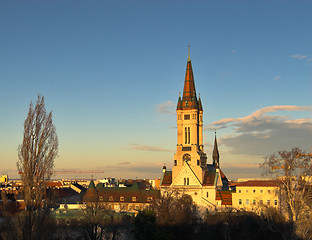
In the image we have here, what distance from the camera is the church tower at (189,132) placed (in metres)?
112

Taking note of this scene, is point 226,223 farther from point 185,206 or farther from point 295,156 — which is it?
point 295,156

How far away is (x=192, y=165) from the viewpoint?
363ft

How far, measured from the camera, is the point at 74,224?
3031 inches

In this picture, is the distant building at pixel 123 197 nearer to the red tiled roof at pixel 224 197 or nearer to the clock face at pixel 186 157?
the clock face at pixel 186 157

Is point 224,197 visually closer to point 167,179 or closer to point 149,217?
point 167,179


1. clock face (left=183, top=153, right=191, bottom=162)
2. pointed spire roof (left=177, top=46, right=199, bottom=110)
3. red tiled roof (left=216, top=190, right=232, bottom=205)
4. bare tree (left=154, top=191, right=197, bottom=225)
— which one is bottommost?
bare tree (left=154, top=191, right=197, bottom=225)

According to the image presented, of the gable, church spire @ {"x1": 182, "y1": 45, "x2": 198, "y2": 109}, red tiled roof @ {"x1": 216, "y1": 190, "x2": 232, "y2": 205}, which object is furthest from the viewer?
church spire @ {"x1": 182, "y1": 45, "x2": 198, "y2": 109}

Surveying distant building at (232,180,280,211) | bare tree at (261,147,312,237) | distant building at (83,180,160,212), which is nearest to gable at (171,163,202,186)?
distant building at (83,180,160,212)

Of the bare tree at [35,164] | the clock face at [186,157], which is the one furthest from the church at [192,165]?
the bare tree at [35,164]

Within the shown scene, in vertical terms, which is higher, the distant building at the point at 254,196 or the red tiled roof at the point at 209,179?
the red tiled roof at the point at 209,179

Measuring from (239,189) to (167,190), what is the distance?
65.3 feet

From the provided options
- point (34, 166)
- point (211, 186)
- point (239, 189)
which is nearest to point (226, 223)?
point (239, 189)

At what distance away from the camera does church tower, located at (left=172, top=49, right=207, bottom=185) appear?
111562mm

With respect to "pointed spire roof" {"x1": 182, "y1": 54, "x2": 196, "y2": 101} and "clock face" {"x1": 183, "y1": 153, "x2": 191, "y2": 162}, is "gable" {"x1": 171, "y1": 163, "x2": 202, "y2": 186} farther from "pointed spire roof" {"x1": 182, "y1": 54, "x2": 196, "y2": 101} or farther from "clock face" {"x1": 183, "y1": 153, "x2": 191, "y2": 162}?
"pointed spire roof" {"x1": 182, "y1": 54, "x2": 196, "y2": 101}
